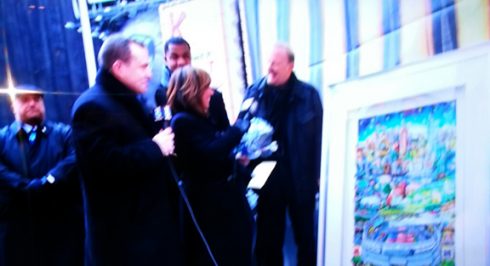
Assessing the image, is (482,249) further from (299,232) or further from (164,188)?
(164,188)

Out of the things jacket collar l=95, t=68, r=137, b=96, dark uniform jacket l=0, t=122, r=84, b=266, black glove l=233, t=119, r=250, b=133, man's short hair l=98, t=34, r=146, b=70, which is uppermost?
man's short hair l=98, t=34, r=146, b=70

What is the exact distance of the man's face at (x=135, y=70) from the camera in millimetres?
1013

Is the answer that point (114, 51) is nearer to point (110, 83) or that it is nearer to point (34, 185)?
point (110, 83)

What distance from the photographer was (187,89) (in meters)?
1.07

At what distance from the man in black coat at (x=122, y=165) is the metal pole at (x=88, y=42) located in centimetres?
2

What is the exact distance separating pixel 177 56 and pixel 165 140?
0.20m

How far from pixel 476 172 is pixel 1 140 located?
94 centimetres

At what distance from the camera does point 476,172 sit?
0.88m

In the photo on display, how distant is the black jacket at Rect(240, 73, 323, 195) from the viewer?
1.12 metres

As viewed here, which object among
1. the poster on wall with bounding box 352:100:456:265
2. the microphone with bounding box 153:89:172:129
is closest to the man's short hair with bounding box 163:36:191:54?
the microphone with bounding box 153:89:172:129

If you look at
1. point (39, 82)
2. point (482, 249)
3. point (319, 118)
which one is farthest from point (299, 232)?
point (39, 82)

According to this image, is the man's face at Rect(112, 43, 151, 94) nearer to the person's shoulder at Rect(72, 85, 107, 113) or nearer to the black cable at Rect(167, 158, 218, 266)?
the person's shoulder at Rect(72, 85, 107, 113)

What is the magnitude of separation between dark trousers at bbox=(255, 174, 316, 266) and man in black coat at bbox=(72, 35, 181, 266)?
221mm

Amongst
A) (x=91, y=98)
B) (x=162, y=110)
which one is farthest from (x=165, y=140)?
(x=91, y=98)
